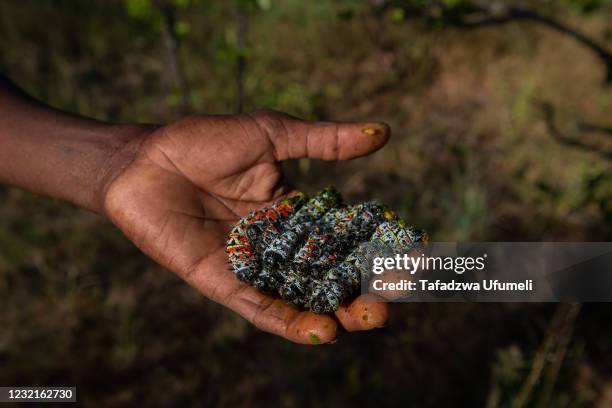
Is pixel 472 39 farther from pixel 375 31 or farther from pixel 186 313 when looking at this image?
pixel 186 313

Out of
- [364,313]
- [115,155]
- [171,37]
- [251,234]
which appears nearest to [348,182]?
[171,37]

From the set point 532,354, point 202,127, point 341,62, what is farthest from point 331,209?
point 341,62

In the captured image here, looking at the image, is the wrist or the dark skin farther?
the wrist

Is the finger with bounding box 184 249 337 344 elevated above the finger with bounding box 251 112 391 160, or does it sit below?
below

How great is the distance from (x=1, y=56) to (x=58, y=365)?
409 cm

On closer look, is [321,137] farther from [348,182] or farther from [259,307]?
[348,182]

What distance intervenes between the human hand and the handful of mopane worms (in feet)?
0.57

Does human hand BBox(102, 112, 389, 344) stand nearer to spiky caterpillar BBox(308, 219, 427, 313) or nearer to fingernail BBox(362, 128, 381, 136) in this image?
fingernail BBox(362, 128, 381, 136)

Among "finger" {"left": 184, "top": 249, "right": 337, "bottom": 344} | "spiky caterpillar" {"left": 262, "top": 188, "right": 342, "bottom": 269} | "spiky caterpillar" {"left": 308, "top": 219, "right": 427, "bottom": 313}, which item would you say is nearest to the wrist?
"finger" {"left": 184, "top": 249, "right": 337, "bottom": 344}

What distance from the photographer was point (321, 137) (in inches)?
99.0

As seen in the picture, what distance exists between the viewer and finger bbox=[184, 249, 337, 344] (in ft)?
6.82

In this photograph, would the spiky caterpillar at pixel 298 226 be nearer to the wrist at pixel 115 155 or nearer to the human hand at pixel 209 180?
the human hand at pixel 209 180

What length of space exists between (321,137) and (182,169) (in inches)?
30.1

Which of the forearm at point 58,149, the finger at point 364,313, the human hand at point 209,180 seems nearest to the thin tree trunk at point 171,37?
the forearm at point 58,149
